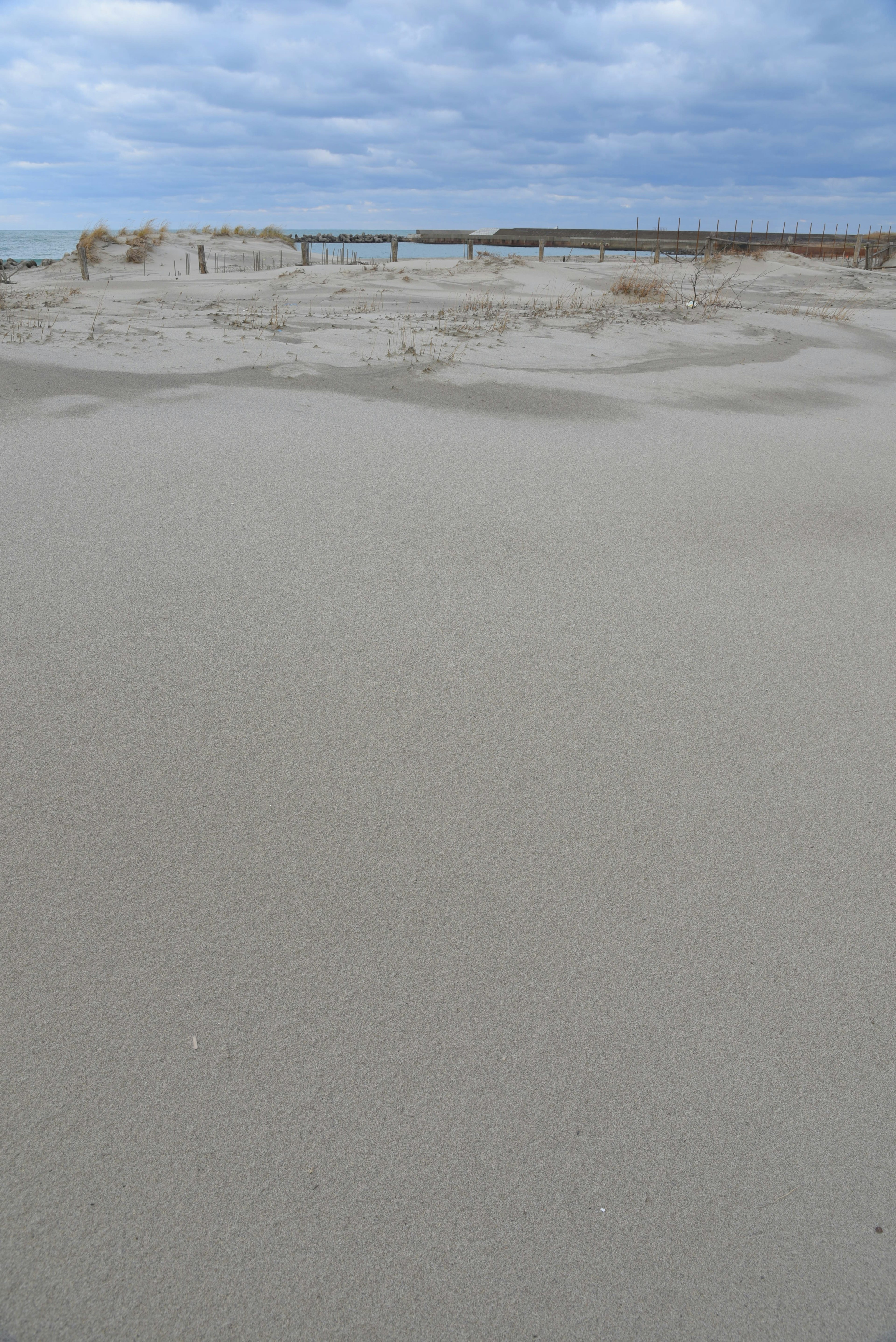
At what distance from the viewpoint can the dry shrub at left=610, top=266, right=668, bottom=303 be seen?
1171 cm

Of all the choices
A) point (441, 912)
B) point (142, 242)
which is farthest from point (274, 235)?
point (441, 912)

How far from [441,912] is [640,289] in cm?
1258

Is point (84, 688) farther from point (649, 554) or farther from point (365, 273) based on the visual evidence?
point (365, 273)

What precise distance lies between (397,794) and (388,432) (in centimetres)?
344

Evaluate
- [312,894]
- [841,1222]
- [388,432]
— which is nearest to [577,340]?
[388,432]

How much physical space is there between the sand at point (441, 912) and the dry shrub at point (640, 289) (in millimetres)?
8475

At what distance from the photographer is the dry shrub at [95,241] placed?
66.8ft

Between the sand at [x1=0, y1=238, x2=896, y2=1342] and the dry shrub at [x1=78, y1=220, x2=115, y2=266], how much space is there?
19.2 metres

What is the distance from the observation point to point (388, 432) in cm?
514

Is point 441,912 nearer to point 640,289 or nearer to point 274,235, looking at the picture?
point 640,289

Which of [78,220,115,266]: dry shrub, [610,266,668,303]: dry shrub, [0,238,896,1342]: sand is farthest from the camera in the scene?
[78,220,115,266]: dry shrub

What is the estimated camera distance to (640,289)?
12586mm

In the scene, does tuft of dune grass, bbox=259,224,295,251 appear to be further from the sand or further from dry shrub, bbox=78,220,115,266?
the sand

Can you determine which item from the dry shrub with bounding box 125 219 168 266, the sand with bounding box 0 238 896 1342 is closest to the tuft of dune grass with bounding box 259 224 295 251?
the dry shrub with bounding box 125 219 168 266
